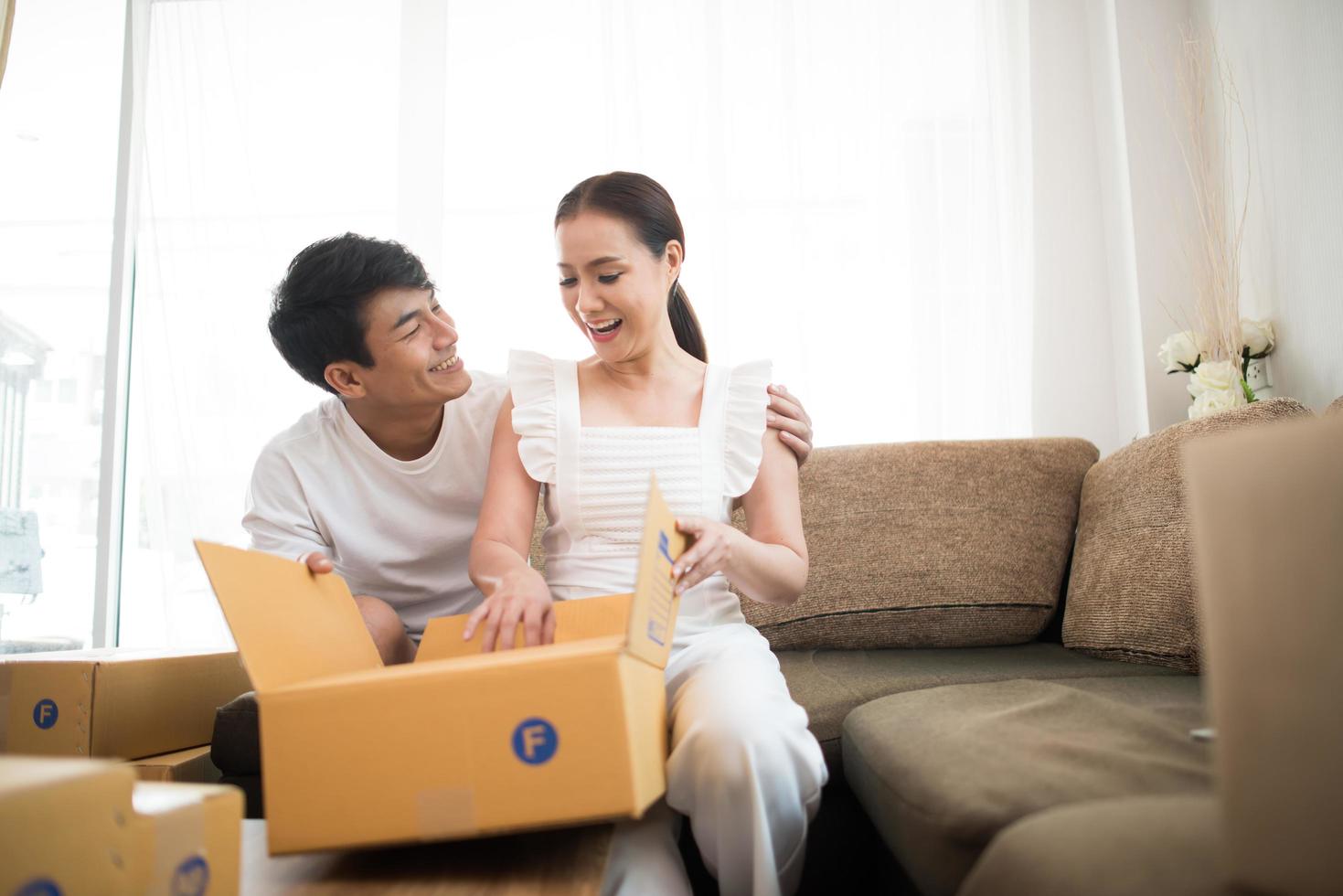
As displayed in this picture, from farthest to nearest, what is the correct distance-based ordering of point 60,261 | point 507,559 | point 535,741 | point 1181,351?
point 60,261 < point 1181,351 < point 507,559 < point 535,741

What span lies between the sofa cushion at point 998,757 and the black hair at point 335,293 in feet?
3.30

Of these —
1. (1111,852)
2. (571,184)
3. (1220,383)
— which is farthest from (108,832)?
(571,184)

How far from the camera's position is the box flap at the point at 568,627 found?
1145 mm

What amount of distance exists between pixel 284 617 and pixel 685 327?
34.8 inches

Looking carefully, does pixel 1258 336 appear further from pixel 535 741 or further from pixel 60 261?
pixel 60 261

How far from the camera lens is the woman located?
3.94 feet

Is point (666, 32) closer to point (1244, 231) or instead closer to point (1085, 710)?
point (1244, 231)

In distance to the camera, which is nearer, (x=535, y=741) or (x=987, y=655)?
(x=535, y=741)

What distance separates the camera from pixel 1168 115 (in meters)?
2.59

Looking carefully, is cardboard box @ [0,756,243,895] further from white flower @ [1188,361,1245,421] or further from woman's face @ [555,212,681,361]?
white flower @ [1188,361,1245,421]

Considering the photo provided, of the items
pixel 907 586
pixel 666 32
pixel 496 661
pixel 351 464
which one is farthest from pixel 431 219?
pixel 496 661

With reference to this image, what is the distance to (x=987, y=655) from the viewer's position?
1.68 m

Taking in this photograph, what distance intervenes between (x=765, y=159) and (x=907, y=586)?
164 centimetres

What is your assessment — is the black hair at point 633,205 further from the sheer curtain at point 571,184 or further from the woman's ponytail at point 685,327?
the sheer curtain at point 571,184
